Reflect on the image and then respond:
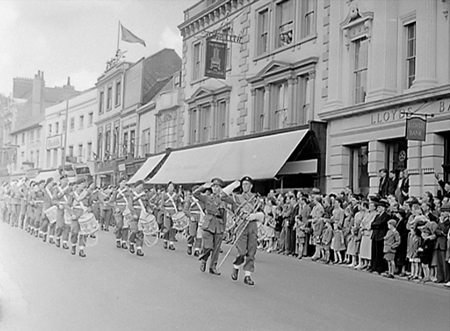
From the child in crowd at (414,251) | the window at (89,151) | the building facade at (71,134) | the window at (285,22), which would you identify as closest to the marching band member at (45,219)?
the window at (89,151)

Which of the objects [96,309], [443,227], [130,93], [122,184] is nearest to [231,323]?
[96,309]

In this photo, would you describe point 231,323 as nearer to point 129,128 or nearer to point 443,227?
point 443,227

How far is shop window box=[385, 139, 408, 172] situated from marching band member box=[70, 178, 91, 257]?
8.65 meters

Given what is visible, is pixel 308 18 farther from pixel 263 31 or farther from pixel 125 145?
pixel 125 145

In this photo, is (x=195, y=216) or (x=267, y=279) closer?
(x=267, y=279)

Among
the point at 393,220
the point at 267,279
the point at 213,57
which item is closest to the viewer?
the point at 267,279

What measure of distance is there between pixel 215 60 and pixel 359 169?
7.25 metres

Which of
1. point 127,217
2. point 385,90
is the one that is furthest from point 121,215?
point 385,90

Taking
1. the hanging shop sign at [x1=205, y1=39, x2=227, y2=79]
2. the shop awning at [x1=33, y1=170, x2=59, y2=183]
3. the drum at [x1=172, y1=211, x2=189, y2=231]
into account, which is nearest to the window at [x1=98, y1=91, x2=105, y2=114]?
the shop awning at [x1=33, y1=170, x2=59, y2=183]

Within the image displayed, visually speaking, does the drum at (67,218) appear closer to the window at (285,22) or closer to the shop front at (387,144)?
the shop front at (387,144)

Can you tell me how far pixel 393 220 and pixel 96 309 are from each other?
7.71 meters

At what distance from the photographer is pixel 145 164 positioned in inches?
611

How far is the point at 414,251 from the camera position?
1305 cm

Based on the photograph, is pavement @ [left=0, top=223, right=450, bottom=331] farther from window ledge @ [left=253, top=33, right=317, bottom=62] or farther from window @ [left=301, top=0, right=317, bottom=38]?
window @ [left=301, top=0, right=317, bottom=38]
